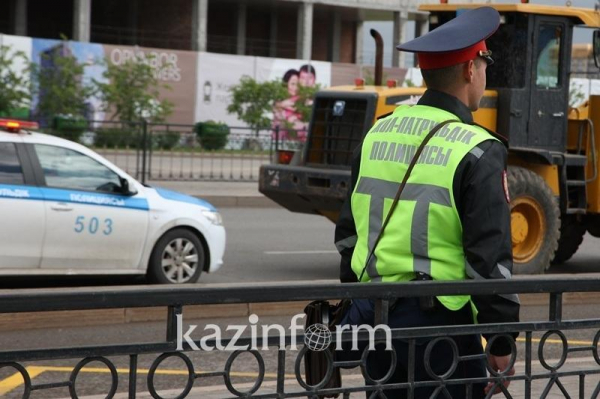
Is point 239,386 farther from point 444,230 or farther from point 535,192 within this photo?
point 535,192

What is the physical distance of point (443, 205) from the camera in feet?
12.3

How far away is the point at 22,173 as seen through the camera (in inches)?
425

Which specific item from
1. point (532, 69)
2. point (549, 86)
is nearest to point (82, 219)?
point (532, 69)

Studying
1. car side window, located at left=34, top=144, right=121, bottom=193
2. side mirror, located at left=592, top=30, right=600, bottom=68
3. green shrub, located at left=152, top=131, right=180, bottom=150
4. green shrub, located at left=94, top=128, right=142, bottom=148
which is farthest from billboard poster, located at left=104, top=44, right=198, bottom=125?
car side window, located at left=34, top=144, right=121, bottom=193

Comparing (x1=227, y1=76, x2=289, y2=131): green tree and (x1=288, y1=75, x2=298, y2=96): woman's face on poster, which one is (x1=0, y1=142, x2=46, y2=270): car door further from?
(x1=288, y1=75, x2=298, y2=96): woman's face on poster

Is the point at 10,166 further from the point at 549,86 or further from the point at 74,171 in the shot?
the point at 549,86

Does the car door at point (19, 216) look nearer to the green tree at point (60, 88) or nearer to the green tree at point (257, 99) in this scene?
the green tree at point (60, 88)

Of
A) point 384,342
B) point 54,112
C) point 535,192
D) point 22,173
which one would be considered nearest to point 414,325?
point 384,342

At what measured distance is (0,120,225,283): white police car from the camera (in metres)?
10.6

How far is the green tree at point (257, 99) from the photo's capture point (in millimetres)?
37469

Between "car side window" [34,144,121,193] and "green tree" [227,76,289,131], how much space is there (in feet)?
84.0

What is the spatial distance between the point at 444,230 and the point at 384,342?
1.29ft

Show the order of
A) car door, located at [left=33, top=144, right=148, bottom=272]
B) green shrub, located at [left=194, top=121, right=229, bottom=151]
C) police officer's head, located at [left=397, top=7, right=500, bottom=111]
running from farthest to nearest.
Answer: green shrub, located at [left=194, top=121, right=229, bottom=151] → car door, located at [left=33, top=144, right=148, bottom=272] → police officer's head, located at [left=397, top=7, right=500, bottom=111]

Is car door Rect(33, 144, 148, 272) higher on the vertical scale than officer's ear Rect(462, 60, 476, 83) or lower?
lower
